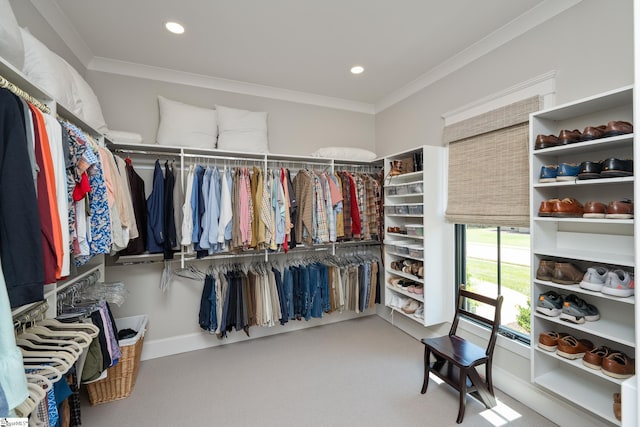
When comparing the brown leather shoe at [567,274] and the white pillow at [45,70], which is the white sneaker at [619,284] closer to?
the brown leather shoe at [567,274]

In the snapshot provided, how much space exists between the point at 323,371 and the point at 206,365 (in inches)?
44.0

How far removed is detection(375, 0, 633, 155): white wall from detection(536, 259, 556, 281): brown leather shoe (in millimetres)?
1103

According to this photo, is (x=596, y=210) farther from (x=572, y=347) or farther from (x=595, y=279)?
(x=572, y=347)

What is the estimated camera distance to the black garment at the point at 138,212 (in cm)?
235

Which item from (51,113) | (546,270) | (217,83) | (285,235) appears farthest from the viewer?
(217,83)

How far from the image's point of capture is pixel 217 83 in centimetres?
301

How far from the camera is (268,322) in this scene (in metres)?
2.83

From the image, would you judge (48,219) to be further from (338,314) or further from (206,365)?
(338,314)

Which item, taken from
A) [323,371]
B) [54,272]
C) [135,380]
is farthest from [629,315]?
[135,380]

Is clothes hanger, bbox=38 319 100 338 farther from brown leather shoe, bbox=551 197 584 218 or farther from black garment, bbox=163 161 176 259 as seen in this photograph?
brown leather shoe, bbox=551 197 584 218

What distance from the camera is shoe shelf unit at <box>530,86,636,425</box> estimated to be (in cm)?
151

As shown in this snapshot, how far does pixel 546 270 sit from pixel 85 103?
3.30 meters

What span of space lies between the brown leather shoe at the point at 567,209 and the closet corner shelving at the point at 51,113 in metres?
2.58

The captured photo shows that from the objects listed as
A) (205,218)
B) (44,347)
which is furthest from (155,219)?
(44,347)
